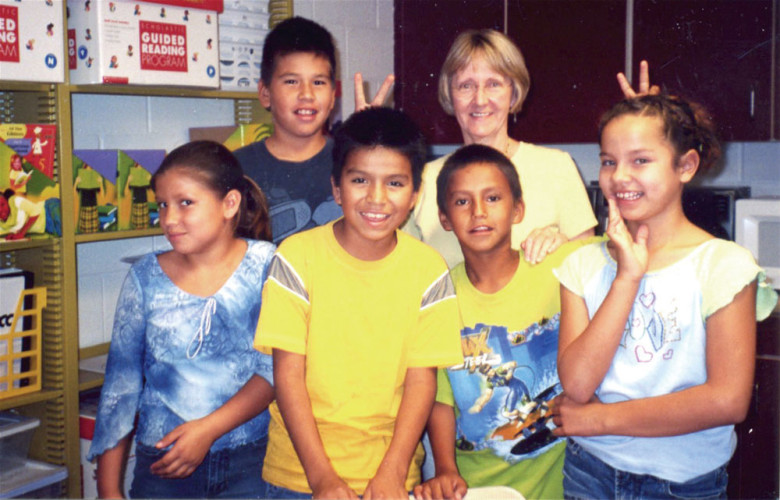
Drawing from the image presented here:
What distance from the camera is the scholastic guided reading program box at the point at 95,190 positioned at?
7.01 feet

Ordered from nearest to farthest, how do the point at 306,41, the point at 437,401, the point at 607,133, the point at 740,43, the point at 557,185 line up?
the point at 607,133 → the point at 437,401 → the point at 557,185 → the point at 306,41 → the point at 740,43

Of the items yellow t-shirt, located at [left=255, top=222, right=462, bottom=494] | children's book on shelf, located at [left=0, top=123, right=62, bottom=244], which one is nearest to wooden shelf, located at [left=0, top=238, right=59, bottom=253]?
children's book on shelf, located at [left=0, top=123, right=62, bottom=244]

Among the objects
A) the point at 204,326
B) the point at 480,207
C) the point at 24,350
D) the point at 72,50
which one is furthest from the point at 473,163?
the point at 24,350

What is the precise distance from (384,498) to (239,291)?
0.48 m

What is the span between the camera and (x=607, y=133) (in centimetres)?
131

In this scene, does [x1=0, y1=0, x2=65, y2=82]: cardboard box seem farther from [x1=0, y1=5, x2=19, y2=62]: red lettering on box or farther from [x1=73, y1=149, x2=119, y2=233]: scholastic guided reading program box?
[x1=73, y1=149, x2=119, y2=233]: scholastic guided reading program box

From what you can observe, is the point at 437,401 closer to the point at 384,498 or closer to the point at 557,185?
the point at 384,498

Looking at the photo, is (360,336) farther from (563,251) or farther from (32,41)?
(32,41)

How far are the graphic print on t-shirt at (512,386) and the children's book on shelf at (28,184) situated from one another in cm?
130

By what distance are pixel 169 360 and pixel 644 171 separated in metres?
0.92

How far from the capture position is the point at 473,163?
147 centimetres

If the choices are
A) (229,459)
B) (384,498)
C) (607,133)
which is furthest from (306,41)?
(384,498)

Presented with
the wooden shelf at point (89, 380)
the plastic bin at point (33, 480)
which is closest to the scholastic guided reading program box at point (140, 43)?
the wooden shelf at point (89, 380)

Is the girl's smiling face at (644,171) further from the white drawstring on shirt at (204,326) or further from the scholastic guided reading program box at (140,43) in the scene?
the scholastic guided reading program box at (140,43)
